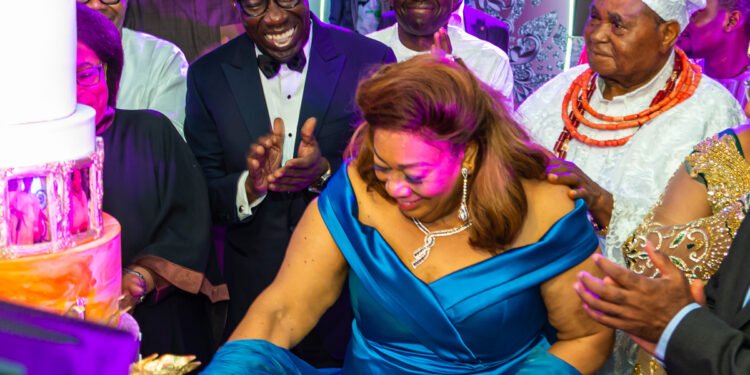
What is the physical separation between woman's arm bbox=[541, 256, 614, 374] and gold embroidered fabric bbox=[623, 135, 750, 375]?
6.7 inches

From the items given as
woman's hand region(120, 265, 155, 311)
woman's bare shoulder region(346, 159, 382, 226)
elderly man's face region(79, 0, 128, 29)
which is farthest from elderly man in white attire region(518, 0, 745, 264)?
elderly man's face region(79, 0, 128, 29)

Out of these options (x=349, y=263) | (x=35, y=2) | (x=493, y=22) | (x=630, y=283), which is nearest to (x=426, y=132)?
(x=349, y=263)

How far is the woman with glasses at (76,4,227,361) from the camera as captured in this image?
261cm

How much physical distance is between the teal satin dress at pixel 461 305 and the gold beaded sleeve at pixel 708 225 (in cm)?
15

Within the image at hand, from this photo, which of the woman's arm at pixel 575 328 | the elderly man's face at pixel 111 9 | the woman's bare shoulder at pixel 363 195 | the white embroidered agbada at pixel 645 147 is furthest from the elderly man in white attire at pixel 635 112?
the elderly man's face at pixel 111 9

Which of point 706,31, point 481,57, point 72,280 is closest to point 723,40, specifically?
point 706,31

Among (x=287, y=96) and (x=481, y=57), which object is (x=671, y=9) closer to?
(x=481, y=57)

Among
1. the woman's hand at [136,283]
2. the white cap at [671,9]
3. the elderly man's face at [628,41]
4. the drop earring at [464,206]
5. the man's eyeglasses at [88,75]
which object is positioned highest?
the white cap at [671,9]

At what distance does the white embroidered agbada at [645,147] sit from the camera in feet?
9.94

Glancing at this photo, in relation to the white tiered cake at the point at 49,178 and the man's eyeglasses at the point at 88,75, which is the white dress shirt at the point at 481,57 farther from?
the white tiered cake at the point at 49,178

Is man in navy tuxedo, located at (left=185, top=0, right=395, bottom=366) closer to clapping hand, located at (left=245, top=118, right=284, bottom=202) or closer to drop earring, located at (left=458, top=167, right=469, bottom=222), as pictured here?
clapping hand, located at (left=245, top=118, right=284, bottom=202)

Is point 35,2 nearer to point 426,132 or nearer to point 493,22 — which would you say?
point 426,132

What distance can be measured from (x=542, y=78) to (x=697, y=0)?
261 centimetres

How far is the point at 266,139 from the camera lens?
314cm
